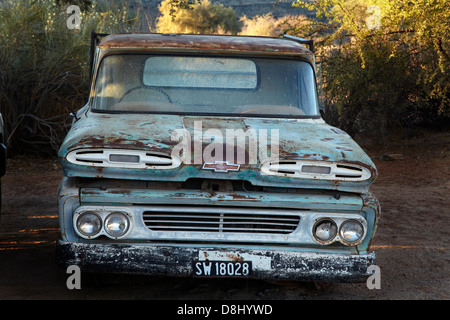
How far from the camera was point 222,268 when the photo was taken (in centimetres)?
352

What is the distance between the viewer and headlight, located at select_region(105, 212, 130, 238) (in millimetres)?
3521

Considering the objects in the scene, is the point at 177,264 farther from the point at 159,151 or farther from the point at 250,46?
the point at 250,46

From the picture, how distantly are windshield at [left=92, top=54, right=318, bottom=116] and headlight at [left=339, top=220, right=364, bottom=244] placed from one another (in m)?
1.23

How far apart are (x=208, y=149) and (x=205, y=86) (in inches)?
50.4

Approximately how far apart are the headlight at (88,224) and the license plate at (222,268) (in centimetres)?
61

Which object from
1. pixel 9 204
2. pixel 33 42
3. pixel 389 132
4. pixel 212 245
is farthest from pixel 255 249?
pixel 389 132

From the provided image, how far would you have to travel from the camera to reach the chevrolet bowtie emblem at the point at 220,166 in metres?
3.45

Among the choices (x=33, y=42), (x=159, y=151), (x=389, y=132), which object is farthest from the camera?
(x=389, y=132)

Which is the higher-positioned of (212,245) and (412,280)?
(212,245)

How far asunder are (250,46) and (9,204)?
13.9 ft

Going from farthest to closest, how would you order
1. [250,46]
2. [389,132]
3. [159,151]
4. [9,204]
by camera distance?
[389,132] < [9,204] < [250,46] < [159,151]

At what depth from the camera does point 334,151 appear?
11.9 ft

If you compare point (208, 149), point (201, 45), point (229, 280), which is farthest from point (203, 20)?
point (208, 149)

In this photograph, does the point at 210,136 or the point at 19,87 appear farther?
the point at 19,87
